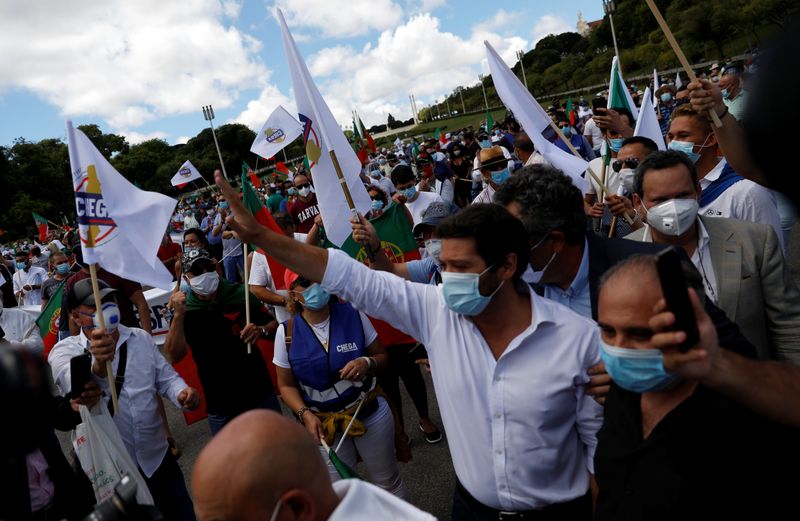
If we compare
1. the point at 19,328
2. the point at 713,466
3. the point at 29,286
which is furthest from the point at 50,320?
the point at 29,286

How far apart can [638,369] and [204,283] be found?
3439 millimetres

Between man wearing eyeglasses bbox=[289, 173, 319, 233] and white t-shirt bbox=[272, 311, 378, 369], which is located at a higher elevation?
man wearing eyeglasses bbox=[289, 173, 319, 233]

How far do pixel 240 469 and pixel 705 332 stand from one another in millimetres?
1178

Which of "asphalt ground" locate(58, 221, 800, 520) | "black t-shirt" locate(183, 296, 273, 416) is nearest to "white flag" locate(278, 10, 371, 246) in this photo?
"black t-shirt" locate(183, 296, 273, 416)

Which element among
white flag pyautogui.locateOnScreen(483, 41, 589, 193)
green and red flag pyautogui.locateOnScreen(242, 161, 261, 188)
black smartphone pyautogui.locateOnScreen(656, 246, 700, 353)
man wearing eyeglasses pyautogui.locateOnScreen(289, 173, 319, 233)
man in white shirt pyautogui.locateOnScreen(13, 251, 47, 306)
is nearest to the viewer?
black smartphone pyautogui.locateOnScreen(656, 246, 700, 353)

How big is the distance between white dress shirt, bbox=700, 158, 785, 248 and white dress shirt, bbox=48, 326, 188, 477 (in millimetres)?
3495

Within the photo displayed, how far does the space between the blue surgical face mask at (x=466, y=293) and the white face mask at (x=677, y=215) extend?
1.00 meters

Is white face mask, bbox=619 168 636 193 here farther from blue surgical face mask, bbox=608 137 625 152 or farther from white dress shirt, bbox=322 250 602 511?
white dress shirt, bbox=322 250 602 511

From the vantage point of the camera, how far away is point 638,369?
59.9 inches

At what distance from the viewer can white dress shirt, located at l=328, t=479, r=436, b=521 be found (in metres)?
1.35

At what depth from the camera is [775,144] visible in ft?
1.99

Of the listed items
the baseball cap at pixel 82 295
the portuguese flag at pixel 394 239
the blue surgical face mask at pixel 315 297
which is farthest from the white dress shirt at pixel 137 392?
the portuguese flag at pixel 394 239

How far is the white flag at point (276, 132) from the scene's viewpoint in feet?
25.3

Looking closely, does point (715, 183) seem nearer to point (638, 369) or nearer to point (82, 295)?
point (638, 369)
